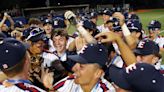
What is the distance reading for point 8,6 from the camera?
4262 cm

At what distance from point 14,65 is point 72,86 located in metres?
1.23

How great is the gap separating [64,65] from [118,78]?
222cm

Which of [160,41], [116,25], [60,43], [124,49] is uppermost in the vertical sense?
[124,49]

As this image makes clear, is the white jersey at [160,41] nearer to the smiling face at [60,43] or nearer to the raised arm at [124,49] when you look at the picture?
the smiling face at [60,43]

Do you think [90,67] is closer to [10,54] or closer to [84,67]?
[84,67]

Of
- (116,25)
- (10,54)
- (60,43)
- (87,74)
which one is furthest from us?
(116,25)

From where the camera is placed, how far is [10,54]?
12.9ft

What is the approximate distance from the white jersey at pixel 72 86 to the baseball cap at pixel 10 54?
1.06 meters

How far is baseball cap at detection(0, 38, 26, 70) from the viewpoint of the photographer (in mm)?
3918

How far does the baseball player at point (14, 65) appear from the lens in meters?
3.93

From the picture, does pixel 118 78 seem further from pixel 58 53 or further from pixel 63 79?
pixel 58 53

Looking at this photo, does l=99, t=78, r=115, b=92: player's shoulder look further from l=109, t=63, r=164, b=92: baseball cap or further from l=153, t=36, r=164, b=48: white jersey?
l=153, t=36, r=164, b=48: white jersey

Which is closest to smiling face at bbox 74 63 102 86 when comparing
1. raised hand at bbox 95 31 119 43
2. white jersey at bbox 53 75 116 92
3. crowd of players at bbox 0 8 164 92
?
crowd of players at bbox 0 8 164 92

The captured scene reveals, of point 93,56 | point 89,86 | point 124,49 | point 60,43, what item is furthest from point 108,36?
point 60,43
